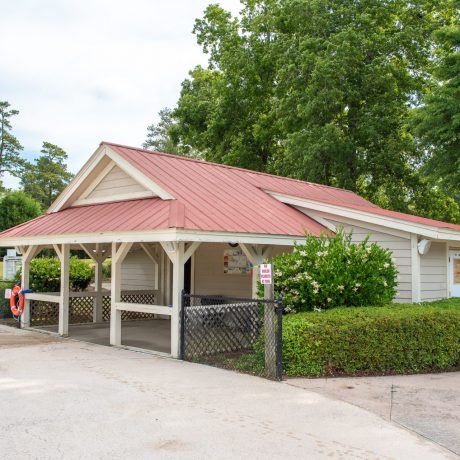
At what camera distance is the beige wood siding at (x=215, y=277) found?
1371 cm

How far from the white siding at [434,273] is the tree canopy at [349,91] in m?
9.03

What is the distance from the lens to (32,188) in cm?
5850

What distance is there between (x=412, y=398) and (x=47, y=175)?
59.1 m

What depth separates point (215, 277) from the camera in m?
14.4

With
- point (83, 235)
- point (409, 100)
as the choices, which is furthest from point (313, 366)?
point (409, 100)

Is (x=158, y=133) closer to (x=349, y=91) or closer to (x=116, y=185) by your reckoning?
(x=349, y=91)

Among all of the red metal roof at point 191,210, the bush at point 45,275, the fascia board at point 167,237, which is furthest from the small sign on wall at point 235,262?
the bush at point 45,275

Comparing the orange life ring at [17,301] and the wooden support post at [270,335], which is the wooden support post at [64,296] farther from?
the wooden support post at [270,335]

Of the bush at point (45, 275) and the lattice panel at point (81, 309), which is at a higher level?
the bush at point (45, 275)

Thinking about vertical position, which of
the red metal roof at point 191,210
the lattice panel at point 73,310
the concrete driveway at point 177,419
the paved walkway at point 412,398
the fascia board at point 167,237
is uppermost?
the red metal roof at point 191,210

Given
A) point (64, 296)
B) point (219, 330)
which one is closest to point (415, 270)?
point (219, 330)

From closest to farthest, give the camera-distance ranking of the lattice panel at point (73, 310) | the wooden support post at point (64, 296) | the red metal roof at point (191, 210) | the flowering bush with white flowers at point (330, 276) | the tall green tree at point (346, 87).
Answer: the flowering bush with white flowers at point (330, 276)
the red metal roof at point (191, 210)
the wooden support post at point (64, 296)
the lattice panel at point (73, 310)
the tall green tree at point (346, 87)

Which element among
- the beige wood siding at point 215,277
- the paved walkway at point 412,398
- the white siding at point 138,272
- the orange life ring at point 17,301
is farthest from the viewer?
the white siding at point 138,272

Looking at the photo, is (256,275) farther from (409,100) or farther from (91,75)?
(409,100)
